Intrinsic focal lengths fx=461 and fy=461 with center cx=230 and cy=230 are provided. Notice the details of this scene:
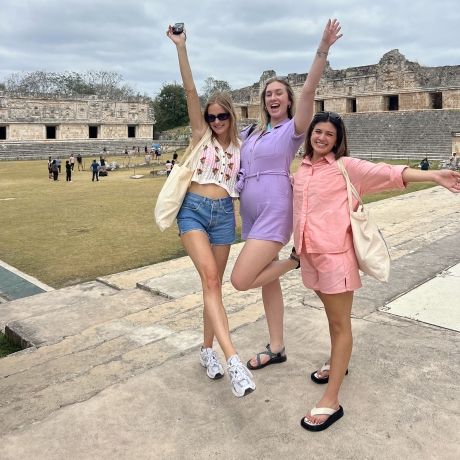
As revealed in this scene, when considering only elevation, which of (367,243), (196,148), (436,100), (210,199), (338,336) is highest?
(436,100)

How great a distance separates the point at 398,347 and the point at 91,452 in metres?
1.99

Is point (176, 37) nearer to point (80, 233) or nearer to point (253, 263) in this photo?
point (253, 263)

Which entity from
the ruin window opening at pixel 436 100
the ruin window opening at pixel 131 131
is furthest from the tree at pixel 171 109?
the ruin window opening at pixel 436 100

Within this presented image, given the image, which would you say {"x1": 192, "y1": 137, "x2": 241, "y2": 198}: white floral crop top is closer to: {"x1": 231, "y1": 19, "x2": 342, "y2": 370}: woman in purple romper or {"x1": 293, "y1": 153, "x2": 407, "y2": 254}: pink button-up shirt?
{"x1": 231, "y1": 19, "x2": 342, "y2": 370}: woman in purple romper

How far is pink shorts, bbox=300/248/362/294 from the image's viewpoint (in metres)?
2.31

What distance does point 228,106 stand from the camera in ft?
8.91

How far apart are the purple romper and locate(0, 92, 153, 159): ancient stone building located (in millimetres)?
36981

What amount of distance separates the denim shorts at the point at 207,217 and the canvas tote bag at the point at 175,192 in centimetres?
5

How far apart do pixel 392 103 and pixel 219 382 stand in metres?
36.9

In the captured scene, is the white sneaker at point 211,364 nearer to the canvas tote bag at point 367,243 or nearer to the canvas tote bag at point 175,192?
the canvas tote bag at point 175,192

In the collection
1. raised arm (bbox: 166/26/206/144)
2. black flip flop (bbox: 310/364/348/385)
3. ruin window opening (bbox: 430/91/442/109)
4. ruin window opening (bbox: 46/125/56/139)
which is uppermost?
ruin window opening (bbox: 430/91/442/109)

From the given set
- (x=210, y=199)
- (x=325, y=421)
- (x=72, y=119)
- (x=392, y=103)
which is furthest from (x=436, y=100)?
(x=325, y=421)

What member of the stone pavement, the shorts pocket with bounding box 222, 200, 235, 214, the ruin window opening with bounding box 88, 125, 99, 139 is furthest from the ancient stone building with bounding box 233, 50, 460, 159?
the shorts pocket with bounding box 222, 200, 235, 214

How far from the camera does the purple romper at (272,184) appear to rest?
8.50 ft
